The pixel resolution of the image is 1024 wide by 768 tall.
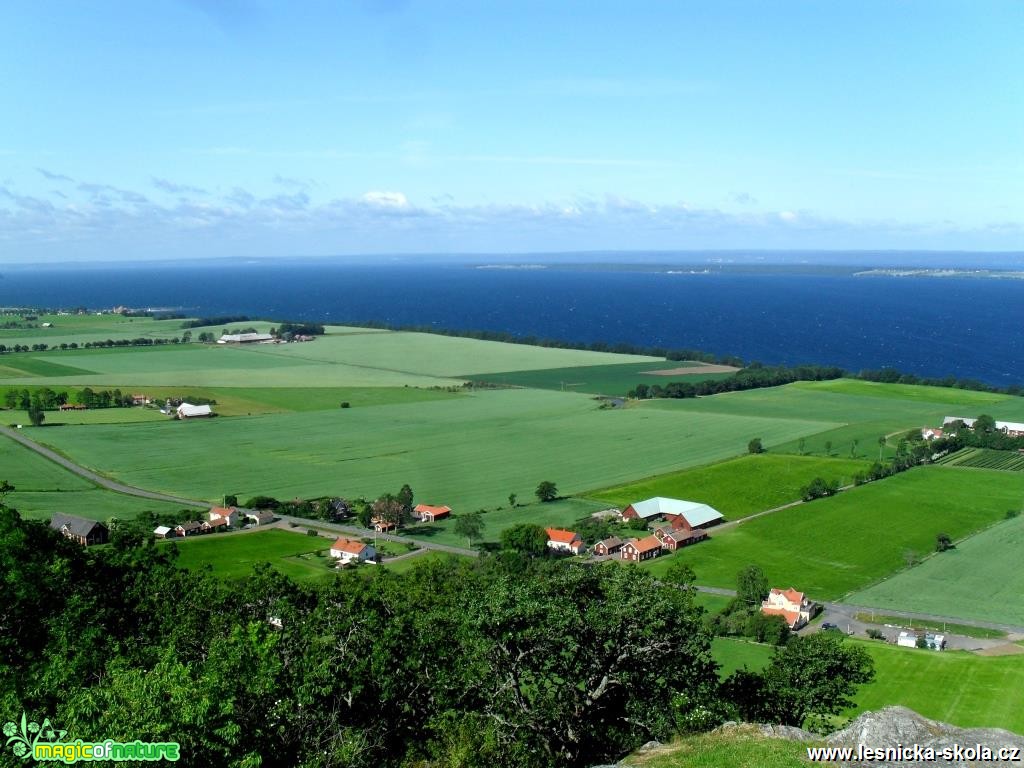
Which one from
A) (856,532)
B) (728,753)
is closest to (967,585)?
(856,532)

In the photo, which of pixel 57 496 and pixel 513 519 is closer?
pixel 513 519

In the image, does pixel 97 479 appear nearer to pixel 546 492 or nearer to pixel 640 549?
pixel 546 492

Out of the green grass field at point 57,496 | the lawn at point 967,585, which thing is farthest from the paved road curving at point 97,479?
the lawn at point 967,585

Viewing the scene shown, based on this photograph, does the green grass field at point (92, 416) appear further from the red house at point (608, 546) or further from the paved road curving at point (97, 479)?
the red house at point (608, 546)

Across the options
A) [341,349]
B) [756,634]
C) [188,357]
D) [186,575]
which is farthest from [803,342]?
[186,575]

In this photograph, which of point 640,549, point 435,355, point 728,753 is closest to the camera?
point 728,753
